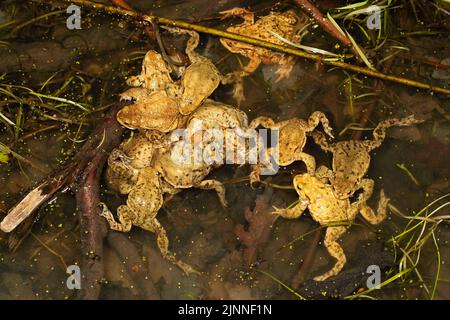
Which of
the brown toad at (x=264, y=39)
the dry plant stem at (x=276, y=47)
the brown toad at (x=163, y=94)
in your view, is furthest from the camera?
the brown toad at (x=264, y=39)

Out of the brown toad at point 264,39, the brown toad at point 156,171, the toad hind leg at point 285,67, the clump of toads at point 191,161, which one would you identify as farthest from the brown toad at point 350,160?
the brown toad at point 156,171

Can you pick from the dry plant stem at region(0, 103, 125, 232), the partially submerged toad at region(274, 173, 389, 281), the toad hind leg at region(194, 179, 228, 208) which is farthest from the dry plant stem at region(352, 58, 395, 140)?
the dry plant stem at region(0, 103, 125, 232)

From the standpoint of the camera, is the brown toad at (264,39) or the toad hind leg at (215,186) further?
the brown toad at (264,39)

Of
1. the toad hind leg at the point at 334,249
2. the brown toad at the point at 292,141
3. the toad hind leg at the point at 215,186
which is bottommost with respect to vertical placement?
the toad hind leg at the point at 334,249

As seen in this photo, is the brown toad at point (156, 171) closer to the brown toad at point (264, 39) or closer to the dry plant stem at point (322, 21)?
the brown toad at point (264, 39)
